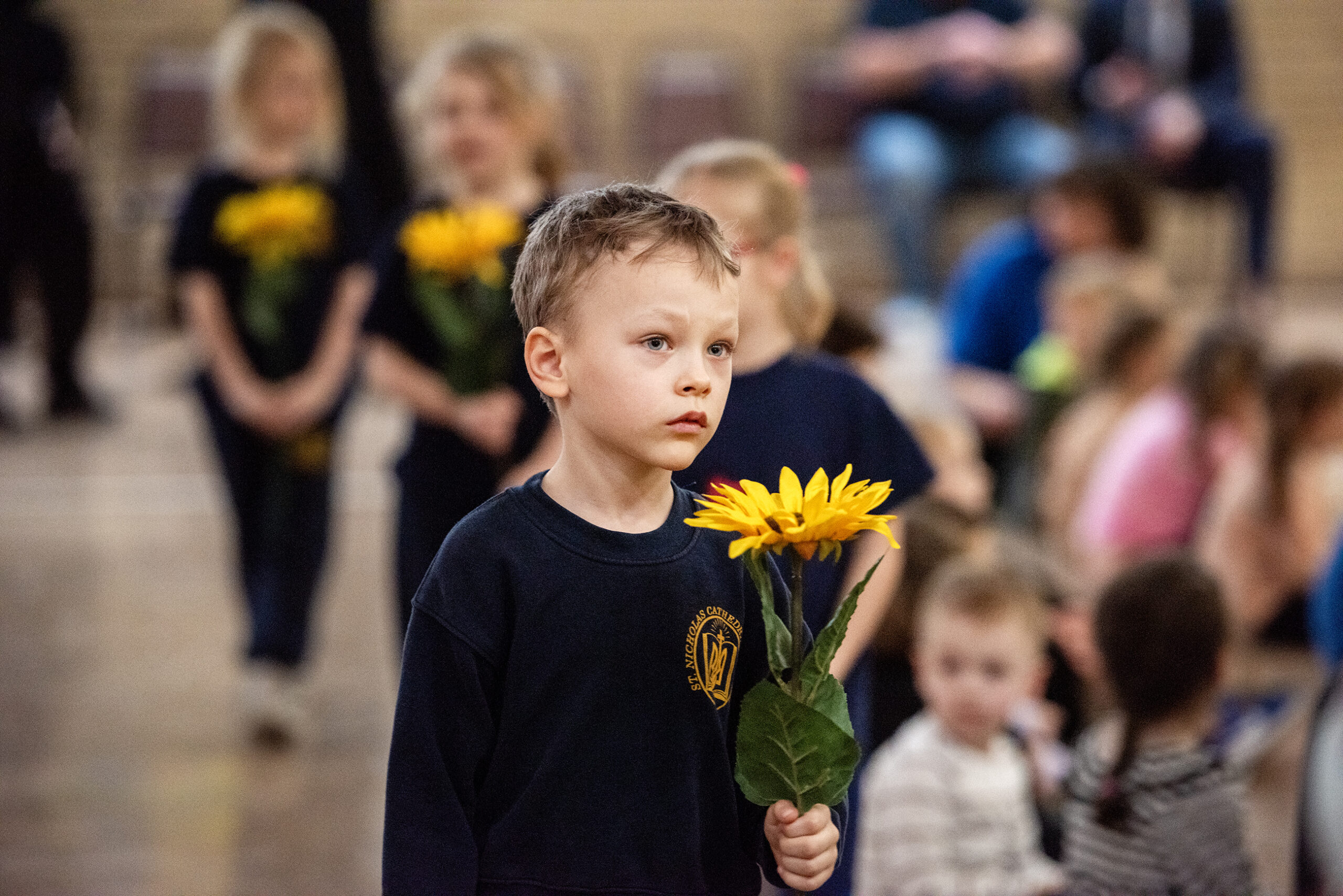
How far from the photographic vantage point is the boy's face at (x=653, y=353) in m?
1.29

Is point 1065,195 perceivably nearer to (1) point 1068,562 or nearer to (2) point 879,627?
(1) point 1068,562

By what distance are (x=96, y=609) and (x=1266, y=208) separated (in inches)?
212

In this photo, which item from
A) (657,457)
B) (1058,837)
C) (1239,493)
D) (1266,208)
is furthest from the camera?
(1266,208)

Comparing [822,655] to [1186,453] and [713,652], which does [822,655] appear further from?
[1186,453]

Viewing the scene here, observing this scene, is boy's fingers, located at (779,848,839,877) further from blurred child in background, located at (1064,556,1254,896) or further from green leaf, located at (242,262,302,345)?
green leaf, located at (242,262,302,345)

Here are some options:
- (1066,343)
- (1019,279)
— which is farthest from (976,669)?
(1019,279)

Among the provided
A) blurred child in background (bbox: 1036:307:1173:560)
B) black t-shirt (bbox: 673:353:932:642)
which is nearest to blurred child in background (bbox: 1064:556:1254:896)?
black t-shirt (bbox: 673:353:932:642)

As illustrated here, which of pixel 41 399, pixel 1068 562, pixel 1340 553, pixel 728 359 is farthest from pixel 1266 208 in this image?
pixel 728 359

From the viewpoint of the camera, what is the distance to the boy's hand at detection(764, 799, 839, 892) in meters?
1.30

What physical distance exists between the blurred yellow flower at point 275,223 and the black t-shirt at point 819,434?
85.9 inches

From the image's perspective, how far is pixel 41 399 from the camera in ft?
26.1

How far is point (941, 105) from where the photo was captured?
25.0ft

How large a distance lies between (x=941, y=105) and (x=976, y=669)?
5368 millimetres

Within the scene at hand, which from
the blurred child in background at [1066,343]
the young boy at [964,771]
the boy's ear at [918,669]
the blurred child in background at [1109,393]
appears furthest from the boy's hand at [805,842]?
the blurred child in background at [1066,343]
